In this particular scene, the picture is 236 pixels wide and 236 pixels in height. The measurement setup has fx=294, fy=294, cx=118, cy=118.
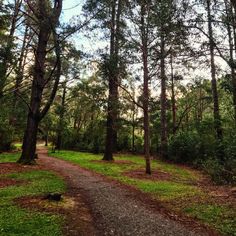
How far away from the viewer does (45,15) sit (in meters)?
15.1

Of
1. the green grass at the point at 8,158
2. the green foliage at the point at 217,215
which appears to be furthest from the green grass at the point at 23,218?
the green grass at the point at 8,158

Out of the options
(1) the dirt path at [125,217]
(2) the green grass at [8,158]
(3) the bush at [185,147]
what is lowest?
(1) the dirt path at [125,217]

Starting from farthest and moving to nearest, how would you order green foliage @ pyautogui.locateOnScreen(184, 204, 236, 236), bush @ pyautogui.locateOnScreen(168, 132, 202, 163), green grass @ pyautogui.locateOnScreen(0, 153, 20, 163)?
bush @ pyautogui.locateOnScreen(168, 132, 202, 163) < green grass @ pyautogui.locateOnScreen(0, 153, 20, 163) < green foliage @ pyautogui.locateOnScreen(184, 204, 236, 236)

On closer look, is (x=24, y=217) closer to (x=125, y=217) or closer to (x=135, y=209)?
(x=125, y=217)

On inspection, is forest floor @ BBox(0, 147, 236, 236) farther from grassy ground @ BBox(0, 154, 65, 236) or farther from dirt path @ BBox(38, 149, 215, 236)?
grassy ground @ BBox(0, 154, 65, 236)

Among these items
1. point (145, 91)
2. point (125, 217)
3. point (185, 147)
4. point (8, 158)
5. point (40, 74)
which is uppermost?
point (40, 74)

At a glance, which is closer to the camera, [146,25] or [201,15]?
[201,15]

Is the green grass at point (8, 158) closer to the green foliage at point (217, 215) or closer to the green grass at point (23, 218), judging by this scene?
the green grass at point (23, 218)

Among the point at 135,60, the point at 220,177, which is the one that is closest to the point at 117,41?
the point at 135,60

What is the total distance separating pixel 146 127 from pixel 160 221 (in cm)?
839

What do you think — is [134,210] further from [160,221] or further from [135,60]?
[135,60]

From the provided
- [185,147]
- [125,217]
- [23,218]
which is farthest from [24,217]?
Result: [185,147]

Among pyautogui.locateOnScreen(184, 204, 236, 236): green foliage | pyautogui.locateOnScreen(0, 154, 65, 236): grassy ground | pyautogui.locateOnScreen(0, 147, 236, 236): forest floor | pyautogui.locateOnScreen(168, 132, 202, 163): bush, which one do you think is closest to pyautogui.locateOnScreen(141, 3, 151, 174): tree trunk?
pyautogui.locateOnScreen(0, 147, 236, 236): forest floor

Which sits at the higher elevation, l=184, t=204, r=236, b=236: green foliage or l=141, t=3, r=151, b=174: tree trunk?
l=141, t=3, r=151, b=174: tree trunk
